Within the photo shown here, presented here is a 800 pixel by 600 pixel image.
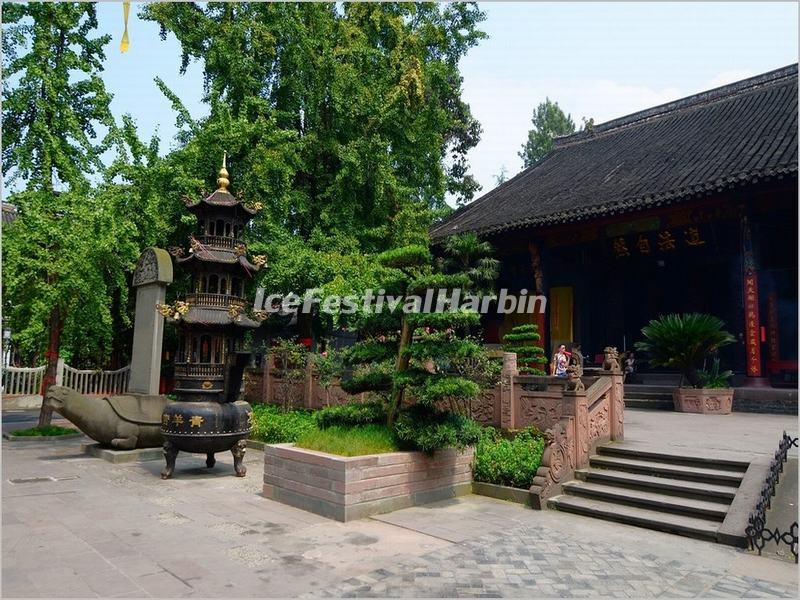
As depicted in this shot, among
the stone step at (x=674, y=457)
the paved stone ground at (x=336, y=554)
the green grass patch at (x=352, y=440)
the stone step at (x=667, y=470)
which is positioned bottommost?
the paved stone ground at (x=336, y=554)

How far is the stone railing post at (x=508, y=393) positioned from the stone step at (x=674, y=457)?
1538mm

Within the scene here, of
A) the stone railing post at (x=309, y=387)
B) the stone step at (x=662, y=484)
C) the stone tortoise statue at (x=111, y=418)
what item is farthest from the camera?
the stone railing post at (x=309, y=387)

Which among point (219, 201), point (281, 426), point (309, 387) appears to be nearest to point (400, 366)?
point (219, 201)

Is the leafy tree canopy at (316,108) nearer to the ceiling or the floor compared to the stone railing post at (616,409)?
nearer to the ceiling

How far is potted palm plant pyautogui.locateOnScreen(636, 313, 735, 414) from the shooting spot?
12539 mm

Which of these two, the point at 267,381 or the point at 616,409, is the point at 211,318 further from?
the point at 267,381

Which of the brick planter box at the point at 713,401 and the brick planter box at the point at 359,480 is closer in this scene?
the brick planter box at the point at 359,480

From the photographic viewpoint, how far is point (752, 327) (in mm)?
12773

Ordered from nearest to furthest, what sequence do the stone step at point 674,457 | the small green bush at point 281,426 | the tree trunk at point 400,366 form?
the stone step at point 674,457, the tree trunk at point 400,366, the small green bush at point 281,426

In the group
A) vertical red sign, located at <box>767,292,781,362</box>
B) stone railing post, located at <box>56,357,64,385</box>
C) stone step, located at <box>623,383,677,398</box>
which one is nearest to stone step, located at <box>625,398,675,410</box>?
stone step, located at <box>623,383,677,398</box>

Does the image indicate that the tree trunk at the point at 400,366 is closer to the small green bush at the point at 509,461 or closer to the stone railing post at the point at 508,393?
the small green bush at the point at 509,461

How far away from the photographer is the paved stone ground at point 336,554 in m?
4.36

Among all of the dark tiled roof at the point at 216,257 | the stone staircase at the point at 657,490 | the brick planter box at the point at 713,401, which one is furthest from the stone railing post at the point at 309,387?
the brick planter box at the point at 713,401

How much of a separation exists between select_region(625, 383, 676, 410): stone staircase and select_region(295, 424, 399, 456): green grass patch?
8996 mm
